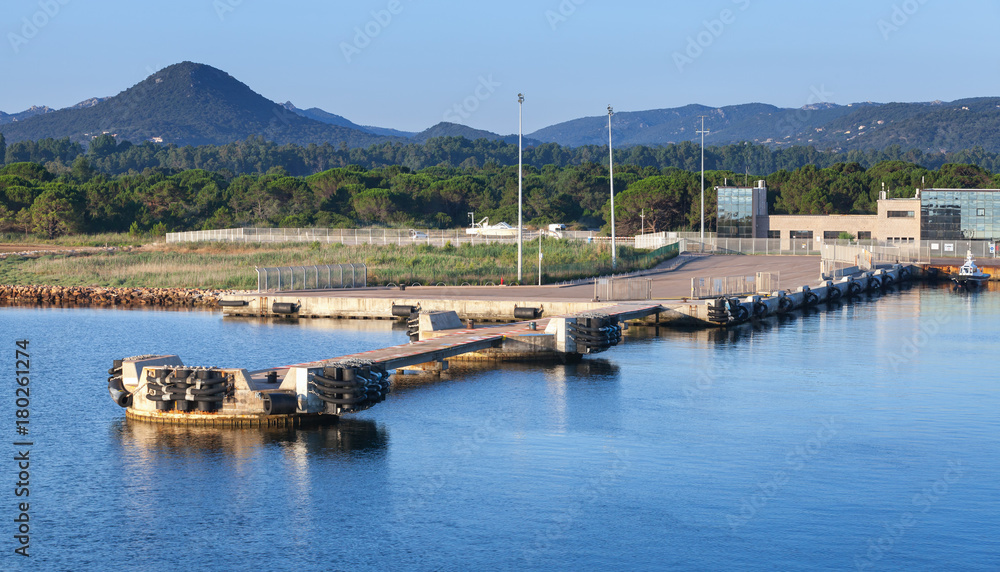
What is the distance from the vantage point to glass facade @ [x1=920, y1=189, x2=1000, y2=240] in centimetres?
10650

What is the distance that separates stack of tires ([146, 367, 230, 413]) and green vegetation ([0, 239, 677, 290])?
122 ft

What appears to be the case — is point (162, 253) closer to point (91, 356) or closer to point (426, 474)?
point (91, 356)

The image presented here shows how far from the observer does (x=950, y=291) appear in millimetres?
76062

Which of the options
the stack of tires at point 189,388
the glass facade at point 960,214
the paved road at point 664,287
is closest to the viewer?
the stack of tires at point 189,388

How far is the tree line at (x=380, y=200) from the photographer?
121 meters

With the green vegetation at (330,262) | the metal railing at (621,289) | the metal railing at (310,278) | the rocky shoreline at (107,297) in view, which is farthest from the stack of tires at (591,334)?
the rocky shoreline at (107,297)

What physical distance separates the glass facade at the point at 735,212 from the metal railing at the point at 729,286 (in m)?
55.4

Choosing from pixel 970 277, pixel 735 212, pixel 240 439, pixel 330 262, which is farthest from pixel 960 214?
pixel 240 439

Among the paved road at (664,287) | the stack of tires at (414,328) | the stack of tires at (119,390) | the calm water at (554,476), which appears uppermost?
the paved road at (664,287)

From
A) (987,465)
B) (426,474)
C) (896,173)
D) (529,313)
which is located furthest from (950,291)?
(896,173)

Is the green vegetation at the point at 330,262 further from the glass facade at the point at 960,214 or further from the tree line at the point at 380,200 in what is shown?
the glass facade at the point at 960,214

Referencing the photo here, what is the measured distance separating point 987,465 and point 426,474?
1295 cm

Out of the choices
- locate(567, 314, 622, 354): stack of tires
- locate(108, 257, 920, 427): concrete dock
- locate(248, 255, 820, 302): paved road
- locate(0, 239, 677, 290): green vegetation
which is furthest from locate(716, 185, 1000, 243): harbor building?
locate(567, 314, 622, 354): stack of tires

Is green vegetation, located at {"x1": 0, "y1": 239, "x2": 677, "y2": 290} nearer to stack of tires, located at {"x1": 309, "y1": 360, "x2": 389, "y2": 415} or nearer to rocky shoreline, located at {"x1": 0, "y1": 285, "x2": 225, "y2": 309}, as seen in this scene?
rocky shoreline, located at {"x1": 0, "y1": 285, "x2": 225, "y2": 309}
